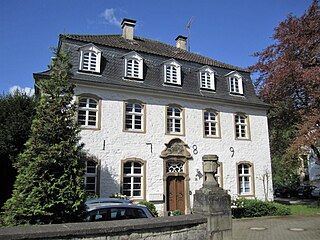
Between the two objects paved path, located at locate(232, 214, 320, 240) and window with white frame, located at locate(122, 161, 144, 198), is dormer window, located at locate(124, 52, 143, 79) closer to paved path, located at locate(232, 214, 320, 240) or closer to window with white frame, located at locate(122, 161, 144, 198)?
window with white frame, located at locate(122, 161, 144, 198)

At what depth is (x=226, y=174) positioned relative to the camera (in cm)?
1670

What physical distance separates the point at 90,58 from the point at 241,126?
10.5 meters

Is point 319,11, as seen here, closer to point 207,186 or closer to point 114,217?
point 207,186

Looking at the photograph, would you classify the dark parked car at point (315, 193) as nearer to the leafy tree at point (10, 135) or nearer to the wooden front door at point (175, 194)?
the wooden front door at point (175, 194)

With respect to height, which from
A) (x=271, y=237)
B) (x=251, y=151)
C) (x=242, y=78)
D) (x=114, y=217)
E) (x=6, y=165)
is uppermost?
(x=242, y=78)

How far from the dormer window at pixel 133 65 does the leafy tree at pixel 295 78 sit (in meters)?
9.26

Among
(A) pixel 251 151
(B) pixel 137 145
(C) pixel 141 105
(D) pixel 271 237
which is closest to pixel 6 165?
(B) pixel 137 145

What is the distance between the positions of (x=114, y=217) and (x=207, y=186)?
7.54 ft

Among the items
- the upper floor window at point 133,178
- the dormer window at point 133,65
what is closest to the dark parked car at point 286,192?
the upper floor window at point 133,178

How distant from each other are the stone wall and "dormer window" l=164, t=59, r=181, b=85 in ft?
38.0

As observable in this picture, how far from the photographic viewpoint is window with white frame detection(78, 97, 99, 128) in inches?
544

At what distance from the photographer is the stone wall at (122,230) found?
4027 millimetres

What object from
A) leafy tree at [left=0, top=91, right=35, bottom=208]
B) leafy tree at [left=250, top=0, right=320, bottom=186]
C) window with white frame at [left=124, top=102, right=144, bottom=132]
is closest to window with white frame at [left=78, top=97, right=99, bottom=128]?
window with white frame at [left=124, top=102, right=144, bottom=132]

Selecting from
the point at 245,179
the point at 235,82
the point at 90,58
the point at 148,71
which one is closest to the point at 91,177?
the point at 90,58
